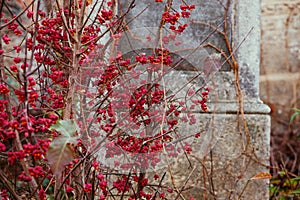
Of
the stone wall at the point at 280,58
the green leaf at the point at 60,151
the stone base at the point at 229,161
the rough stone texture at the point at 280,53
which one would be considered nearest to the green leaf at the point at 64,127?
the green leaf at the point at 60,151

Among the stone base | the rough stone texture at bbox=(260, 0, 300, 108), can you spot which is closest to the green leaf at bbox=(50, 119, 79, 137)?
the stone base

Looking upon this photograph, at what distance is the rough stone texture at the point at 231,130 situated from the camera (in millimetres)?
2320

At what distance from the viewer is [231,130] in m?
2.36

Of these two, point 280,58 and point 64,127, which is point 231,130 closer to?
point 64,127

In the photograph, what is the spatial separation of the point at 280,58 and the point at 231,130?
238 centimetres

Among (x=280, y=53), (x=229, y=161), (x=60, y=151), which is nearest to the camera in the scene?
(x=60, y=151)

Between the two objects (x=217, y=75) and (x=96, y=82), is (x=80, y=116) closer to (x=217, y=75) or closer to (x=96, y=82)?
(x=96, y=82)

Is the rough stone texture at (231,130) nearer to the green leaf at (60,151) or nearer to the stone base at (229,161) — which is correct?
the stone base at (229,161)

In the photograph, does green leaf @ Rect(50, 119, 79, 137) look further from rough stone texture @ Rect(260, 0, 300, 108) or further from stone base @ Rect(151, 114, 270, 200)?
rough stone texture @ Rect(260, 0, 300, 108)

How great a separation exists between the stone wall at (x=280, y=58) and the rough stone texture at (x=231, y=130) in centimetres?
204

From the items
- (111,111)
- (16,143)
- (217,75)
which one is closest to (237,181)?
(217,75)

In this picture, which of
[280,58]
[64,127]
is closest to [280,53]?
[280,58]

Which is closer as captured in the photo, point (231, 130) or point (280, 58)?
point (231, 130)

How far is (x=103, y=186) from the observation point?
53.6 inches
